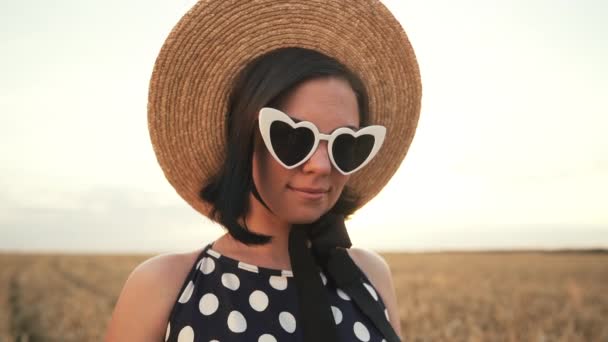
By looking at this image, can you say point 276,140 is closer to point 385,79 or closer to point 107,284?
point 385,79

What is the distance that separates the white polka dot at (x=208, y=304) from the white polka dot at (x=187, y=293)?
4 cm

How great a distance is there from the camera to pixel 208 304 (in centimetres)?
194

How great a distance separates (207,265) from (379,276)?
0.79m

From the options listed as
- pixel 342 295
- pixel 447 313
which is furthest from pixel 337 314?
pixel 447 313

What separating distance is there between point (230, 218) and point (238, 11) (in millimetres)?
816

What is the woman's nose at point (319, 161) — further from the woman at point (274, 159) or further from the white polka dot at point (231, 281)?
the white polka dot at point (231, 281)

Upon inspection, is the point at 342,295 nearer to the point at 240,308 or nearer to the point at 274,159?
the point at 240,308

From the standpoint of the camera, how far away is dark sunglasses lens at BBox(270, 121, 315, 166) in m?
1.86

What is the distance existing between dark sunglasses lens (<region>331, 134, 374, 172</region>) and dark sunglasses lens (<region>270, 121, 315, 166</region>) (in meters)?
0.09

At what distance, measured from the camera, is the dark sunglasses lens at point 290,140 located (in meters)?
1.86

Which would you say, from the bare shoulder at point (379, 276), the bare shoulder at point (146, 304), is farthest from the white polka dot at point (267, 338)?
the bare shoulder at point (379, 276)

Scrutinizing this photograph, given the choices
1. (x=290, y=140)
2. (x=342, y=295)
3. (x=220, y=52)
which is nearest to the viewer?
(x=290, y=140)

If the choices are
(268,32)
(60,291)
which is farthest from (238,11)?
(60,291)

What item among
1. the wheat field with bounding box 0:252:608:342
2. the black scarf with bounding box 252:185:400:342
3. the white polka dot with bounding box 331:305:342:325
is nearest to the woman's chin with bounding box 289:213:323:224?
the black scarf with bounding box 252:185:400:342
